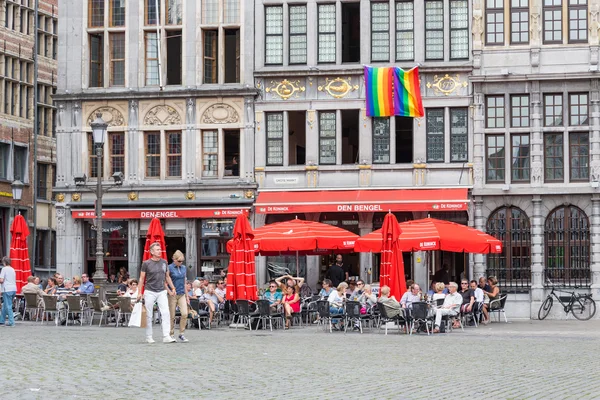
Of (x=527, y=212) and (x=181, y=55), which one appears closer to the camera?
(x=527, y=212)


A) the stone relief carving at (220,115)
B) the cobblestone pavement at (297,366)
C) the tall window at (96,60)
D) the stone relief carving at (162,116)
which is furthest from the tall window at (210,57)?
the cobblestone pavement at (297,366)

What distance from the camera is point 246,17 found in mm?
43750

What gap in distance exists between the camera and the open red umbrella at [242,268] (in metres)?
32.3

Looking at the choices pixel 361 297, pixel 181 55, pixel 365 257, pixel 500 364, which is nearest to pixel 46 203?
pixel 181 55

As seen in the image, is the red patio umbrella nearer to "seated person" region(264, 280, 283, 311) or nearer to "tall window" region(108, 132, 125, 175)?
"seated person" region(264, 280, 283, 311)

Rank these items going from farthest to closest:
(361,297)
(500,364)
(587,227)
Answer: (587,227)
(361,297)
(500,364)

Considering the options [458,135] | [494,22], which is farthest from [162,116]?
[494,22]

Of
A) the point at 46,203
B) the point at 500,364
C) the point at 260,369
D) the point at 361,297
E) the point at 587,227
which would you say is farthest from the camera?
the point at 46,203

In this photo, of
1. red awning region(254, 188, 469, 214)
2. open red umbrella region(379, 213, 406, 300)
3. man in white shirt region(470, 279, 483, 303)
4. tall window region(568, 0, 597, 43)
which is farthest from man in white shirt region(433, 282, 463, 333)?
tall window region(568, 0, 597, 43)

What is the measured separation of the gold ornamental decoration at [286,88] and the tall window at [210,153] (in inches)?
94.0

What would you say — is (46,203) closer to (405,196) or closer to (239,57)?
(239,57)

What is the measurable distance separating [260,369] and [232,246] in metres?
15.0

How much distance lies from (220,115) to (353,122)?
4393mm

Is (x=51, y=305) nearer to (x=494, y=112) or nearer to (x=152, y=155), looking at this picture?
(x=152, y=155)
